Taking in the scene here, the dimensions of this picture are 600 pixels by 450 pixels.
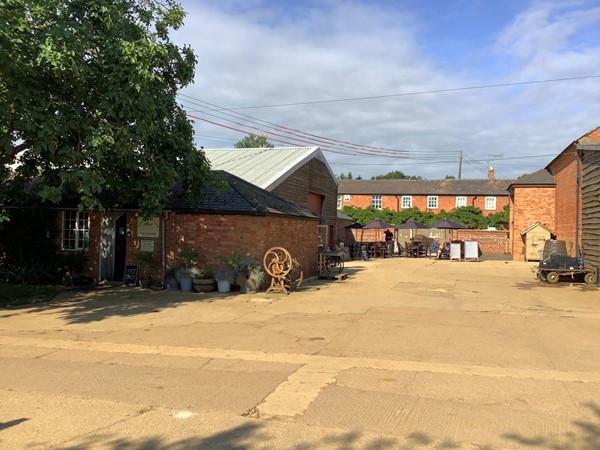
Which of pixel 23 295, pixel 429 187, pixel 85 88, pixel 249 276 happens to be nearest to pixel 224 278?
pixel 249 276

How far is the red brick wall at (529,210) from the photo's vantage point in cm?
3288

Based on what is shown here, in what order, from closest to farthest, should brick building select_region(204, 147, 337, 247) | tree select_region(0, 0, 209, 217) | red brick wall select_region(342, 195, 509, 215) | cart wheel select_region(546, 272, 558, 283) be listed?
1. tree select_region(0, 0, 209, 217)
2. cart wheel select_region(546, 272, 558, 283)
3. brick building select_region(204, 147, 337, 247)
4. red brick wall select_region(342, 195, 509, 215)

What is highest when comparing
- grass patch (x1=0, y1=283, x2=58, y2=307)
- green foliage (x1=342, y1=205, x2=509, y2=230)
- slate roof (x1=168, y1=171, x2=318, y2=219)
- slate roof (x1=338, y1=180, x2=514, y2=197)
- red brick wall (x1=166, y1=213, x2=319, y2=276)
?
slate roof (x1=338, y1=180, x2=514, y2=197)

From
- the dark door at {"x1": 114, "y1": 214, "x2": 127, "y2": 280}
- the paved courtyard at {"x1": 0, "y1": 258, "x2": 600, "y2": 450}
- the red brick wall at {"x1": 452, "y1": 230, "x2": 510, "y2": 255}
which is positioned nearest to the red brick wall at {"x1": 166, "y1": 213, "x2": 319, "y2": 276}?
the dark door at {"x1": 114, "y1": 214, "x2": 127, "y2": 280}

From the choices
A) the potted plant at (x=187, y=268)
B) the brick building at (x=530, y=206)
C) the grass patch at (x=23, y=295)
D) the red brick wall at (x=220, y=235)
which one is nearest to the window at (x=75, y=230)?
the grass patch at (x=23, y=295)

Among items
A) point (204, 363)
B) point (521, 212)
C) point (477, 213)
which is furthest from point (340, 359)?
point (477, 213)

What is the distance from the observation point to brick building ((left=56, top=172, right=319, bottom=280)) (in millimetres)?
15219

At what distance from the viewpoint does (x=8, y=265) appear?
642 inches

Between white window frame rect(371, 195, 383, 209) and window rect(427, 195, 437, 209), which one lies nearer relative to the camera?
window rect(427, 195, 437, 209)

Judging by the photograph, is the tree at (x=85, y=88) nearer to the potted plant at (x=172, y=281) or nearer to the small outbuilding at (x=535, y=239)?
the potted plant at (x=172, y=281)

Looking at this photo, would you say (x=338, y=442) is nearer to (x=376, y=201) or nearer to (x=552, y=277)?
(x=552, y=277)

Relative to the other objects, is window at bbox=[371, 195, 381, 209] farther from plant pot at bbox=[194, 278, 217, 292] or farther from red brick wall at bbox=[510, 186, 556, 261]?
plant pot at bbox=[194, 278, 217, 292]

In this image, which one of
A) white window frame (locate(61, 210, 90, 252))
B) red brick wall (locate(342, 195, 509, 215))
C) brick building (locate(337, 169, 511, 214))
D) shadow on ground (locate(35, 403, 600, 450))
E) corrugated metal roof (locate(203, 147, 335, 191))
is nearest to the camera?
shadow on ground (locate(35, 403, 600, 450))

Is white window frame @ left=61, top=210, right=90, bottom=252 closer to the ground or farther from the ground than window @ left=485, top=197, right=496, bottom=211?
closer to the ground
